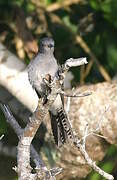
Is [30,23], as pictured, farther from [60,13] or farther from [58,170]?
[58,170]

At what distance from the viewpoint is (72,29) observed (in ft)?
29.8

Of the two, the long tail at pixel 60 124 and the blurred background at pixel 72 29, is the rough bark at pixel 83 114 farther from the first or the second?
the blurred background at pixel 72 29

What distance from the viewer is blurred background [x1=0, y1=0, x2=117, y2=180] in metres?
8.62

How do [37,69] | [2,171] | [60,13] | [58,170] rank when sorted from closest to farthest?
1. [58,170]
2. [37,69]
3. [2,171]
4. [60,13]

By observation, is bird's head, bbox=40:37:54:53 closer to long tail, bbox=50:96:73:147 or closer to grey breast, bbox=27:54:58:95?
grey breast, bbox=27:54:58:95

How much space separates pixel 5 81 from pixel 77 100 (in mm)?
848

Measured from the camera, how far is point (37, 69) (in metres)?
5.21

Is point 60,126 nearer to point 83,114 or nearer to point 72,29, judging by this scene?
point 83,114

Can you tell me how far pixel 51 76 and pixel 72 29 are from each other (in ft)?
15.3

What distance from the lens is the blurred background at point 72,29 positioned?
8.62m

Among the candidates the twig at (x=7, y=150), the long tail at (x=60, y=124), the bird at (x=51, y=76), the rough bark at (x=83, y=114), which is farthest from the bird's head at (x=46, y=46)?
the twig at (x=7, y=150)

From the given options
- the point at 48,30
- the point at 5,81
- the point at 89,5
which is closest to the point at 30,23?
the point at 48,30

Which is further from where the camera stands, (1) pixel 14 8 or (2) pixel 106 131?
(1) pixel 14 8

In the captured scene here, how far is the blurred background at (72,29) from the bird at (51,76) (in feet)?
8.24
